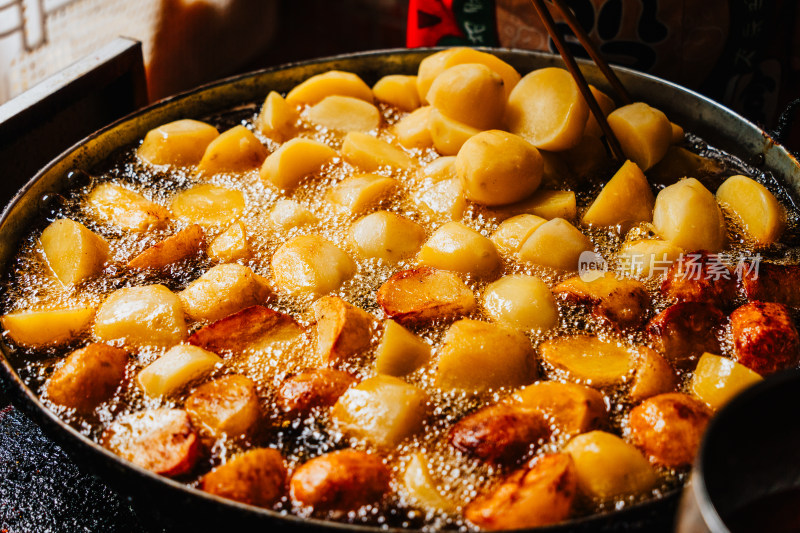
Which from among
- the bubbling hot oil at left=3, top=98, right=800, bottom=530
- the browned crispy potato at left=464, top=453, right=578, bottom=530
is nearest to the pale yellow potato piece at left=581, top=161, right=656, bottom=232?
the bubbling hot oil at left=3, top=98, right=800, bottom=530

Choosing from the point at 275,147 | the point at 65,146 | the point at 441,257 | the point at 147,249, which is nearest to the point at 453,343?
the point at 441,257

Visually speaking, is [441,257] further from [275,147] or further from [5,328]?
[5,328]

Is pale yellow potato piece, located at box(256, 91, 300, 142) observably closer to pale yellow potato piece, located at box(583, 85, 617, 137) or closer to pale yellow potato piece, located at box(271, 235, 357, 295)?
pale yellow potato piece, located at box(271, 235, 357, 295)

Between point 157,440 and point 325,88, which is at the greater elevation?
point 325,88

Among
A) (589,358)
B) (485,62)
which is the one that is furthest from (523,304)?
(485,62)

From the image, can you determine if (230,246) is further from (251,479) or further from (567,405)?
(567,405)

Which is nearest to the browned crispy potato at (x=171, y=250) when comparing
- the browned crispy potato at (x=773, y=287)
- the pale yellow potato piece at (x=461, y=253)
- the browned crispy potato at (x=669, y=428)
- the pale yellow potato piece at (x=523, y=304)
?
the pale yellow potato piece at (x=461, y=253)
